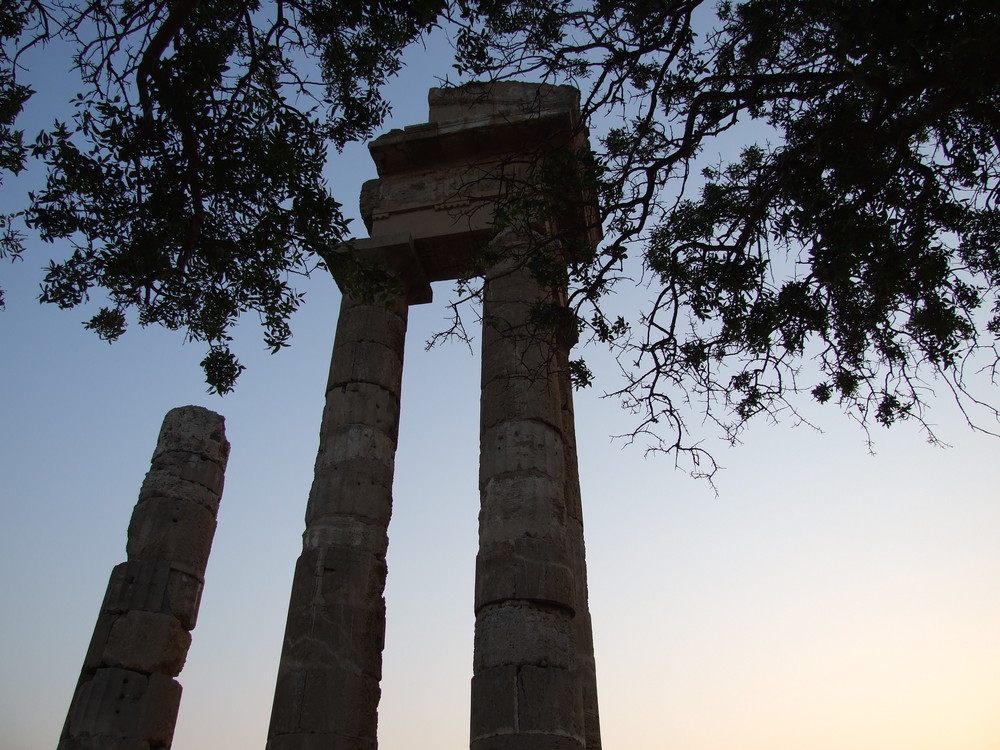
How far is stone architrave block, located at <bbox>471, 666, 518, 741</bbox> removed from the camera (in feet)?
23.7

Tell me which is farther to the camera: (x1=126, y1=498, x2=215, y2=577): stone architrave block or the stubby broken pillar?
(x1=126, y1=498, x2=215, y2=577): stone architrave block

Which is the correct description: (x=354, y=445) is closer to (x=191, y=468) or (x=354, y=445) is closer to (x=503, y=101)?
(x=191, y=468)

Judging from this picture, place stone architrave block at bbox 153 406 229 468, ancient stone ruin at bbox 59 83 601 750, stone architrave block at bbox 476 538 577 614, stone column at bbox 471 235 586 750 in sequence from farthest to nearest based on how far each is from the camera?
stone architrave block at bbox 153 406 229 468 < stone architrave block at bbox 476 538 577 614 < ancient stone ruin at bbox 59 83 601 750 < stone column at bbox 471 235 586 750

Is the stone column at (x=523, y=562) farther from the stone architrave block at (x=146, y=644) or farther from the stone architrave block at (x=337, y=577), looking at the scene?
the stone architrave block at (x=146, y=644)

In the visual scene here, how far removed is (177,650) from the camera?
974 centimetres

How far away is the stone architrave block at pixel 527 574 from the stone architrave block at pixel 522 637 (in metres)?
0.10

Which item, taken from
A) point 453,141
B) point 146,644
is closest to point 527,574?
point 146,644

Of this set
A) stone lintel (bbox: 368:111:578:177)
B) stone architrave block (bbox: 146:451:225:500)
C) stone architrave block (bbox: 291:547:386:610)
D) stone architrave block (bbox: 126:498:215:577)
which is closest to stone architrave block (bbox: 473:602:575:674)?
stone architrave block (bbox: 291:547:386:610)

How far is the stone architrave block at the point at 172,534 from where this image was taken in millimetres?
10156

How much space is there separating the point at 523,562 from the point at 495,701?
1280 millimetres

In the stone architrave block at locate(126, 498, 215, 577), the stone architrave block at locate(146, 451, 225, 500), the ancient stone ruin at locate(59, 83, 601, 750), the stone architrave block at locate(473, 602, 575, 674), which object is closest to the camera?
the stone architrave block at locate(473, 602, 575, 674)

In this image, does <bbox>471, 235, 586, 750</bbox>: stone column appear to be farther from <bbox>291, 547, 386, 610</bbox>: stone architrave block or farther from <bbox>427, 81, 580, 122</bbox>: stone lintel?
<bbox>427, 81, 580, 122</bbox>: stone lintel

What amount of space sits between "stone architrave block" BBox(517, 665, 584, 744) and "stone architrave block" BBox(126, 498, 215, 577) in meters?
4.86

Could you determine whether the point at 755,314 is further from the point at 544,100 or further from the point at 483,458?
the point at 544,100
